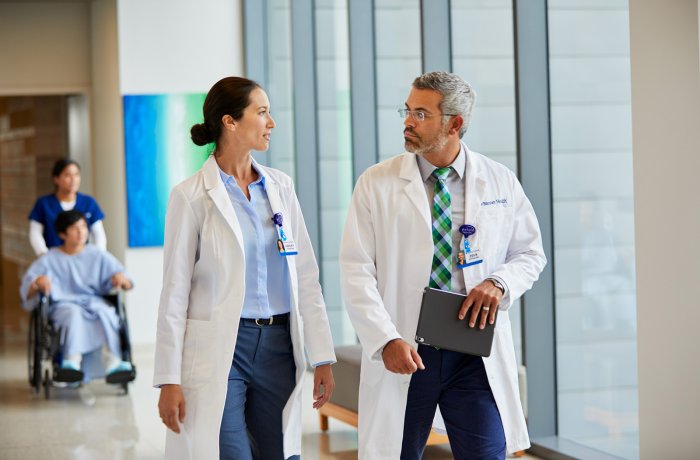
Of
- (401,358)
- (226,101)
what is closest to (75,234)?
(226,101)

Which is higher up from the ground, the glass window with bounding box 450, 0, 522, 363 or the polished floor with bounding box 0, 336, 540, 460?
the glass window with bounding box 450, 0, 522, 363

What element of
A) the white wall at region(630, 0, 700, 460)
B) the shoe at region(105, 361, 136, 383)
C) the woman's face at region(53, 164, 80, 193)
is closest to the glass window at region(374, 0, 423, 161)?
the shoe at region(105, 361, 136, 383)

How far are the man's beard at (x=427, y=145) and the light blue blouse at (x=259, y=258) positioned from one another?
1.51 feet

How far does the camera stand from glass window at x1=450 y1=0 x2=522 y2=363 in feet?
18.7

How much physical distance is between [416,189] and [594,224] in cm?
213

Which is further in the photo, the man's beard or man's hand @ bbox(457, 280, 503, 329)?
the man's beard

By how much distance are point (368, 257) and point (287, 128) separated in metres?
6.89

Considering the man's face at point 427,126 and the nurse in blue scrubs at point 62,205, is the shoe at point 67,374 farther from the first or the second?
the man's face at point 427,126

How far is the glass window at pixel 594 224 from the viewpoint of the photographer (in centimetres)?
466

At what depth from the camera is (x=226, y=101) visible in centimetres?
293

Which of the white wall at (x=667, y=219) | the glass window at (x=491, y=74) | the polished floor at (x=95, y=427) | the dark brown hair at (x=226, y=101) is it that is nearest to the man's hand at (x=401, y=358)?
the dark brown hair at (x=226, y=101)

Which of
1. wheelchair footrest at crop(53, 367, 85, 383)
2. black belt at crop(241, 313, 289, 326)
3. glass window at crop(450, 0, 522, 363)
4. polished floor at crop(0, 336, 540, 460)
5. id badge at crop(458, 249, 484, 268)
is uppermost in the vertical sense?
glass window at crop(450, 0, 522, 363)

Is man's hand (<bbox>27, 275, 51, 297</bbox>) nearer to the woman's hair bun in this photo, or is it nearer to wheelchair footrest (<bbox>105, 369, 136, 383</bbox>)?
wheelchair footrest (<bbox>105, 369, 136, 383</bbox>)

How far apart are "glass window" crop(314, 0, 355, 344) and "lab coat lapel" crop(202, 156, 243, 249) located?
208 inches
